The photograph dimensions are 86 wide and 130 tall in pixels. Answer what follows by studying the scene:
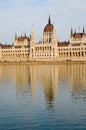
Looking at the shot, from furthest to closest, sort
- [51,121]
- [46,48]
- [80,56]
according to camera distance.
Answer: [46,48] → [80,56] → [51,121]

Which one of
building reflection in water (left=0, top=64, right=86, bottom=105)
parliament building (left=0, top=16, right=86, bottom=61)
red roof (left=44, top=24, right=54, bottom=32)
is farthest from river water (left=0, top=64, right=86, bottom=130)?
red roof (left=44, top=24, right=54, bottom=32)

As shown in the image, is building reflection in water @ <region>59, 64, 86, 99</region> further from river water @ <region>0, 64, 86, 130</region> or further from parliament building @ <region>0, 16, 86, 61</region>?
parliament building @ <region>0, 16, 86, 61</region>

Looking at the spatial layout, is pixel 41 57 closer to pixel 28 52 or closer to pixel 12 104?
pixel 28 52

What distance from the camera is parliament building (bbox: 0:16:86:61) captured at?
135m

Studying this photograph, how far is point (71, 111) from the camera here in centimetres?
2038

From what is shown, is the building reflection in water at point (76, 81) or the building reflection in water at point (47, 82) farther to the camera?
the building reflection in water at point (47, 82)

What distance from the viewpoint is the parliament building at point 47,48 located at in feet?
444

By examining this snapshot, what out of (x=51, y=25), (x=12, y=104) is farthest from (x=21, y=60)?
(x=12, y=104)

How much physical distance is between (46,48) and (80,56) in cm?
1612

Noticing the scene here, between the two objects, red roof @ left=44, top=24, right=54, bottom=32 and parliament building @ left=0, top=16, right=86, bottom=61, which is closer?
parliament building @ left=0, top=16, right=86, bottom=61

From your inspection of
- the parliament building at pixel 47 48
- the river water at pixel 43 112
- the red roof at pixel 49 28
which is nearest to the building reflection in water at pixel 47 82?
the river water at pixel 43 112

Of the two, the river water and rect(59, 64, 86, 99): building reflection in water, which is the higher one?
rect(59, 64, 86, 99): building reflection in water

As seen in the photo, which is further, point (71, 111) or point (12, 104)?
point (12, 104)

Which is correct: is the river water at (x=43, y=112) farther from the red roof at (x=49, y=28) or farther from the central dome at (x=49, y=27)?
the central dome at (x=49, y=27)
